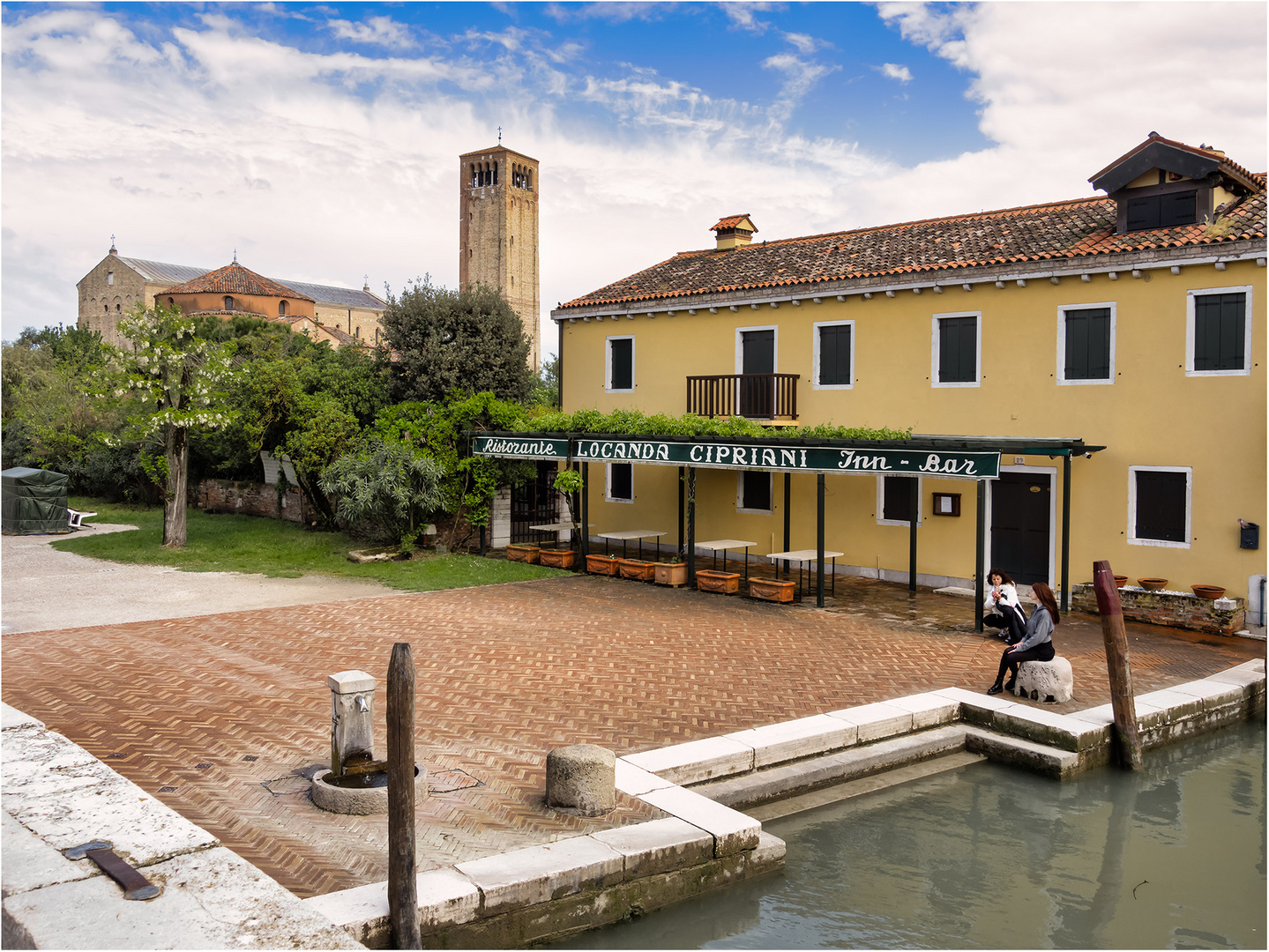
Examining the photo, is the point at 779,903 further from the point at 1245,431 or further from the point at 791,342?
the point at 791,342

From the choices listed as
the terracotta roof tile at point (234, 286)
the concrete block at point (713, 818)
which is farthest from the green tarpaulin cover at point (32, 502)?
the terracotta roof tile at point (234, 286)

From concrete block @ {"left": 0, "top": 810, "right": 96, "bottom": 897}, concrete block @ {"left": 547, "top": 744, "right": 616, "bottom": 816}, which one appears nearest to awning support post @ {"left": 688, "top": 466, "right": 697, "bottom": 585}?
concrete block @ {"left": 547, "top": 744, "right": 616, "bottom": 816}

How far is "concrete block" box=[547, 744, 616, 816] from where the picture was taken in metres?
6.65

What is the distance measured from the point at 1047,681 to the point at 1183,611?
17.3 feet

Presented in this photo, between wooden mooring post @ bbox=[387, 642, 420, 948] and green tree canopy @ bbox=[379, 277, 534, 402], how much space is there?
1766 cm

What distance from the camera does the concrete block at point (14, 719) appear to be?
8.16 m

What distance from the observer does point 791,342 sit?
749 inches

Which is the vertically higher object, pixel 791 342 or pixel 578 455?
pixel 791 342

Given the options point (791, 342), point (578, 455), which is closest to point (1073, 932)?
point (578, 455)

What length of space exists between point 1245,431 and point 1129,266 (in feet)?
9.91

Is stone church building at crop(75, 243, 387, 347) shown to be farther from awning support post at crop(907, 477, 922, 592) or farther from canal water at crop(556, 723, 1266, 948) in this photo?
canal water at crop(556, 723, 1266, 948)

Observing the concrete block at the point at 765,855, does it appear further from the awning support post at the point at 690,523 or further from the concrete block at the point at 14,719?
the awning support post at the point at 690,523

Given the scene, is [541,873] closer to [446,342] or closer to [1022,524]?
[1022,524]

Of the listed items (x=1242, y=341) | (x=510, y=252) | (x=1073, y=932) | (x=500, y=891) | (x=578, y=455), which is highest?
(x=510, y=252)
